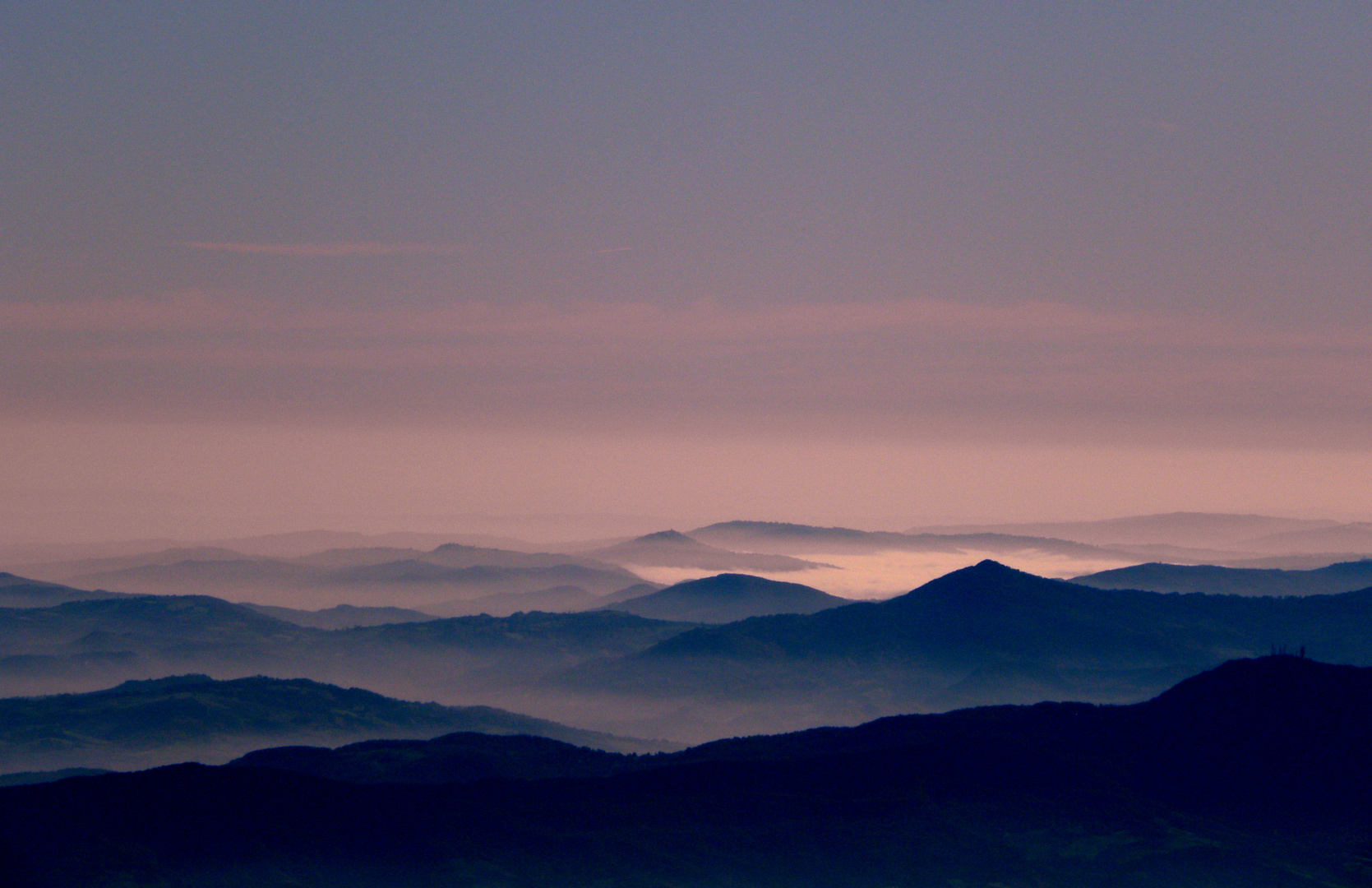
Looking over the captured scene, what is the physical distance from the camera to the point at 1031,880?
198m

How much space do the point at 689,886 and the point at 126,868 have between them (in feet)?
253

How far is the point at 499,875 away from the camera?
199 meters

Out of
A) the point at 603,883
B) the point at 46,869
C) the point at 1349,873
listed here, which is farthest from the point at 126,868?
the point at 1349,873

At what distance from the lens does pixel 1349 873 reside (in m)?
195

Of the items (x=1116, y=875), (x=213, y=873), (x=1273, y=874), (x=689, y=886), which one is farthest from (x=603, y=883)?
(x=1273, y=874)

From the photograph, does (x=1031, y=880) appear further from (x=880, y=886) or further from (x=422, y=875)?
(x=422, y=875)

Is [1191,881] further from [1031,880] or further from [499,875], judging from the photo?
[499,875]

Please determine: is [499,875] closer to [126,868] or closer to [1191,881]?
[126,868]

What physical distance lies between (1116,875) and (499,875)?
84.6 meters

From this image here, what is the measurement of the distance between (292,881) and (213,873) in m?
11.8

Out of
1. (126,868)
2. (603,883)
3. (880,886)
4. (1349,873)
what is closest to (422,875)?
(603,883)

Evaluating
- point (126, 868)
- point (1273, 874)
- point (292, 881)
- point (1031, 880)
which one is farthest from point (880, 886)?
point (126, 868)

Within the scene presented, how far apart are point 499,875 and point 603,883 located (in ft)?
48.0

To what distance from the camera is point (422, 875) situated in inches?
7830
